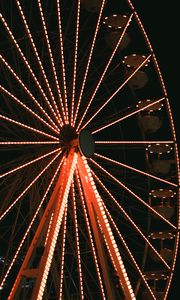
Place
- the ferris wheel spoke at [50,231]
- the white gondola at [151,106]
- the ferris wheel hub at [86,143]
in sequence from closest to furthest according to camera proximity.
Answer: the ferris wheel spoke at [50,231], the ferris wheel hub at [86,143], the white gondola at [151,106]

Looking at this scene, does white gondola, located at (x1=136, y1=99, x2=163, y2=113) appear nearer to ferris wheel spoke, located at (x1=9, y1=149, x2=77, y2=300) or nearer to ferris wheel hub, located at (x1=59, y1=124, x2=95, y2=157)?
ferris wheel hub, located at (x1=59, y1=124, x2=95, y2=157)

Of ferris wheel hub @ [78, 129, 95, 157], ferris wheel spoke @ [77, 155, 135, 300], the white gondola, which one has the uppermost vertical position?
the white gondola

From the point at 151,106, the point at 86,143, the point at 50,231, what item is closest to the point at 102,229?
the point at 50,231

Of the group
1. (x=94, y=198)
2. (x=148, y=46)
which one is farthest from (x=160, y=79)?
(x=94, y=198)

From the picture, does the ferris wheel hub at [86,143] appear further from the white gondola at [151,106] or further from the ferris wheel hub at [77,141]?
the white gondola at [151,106]

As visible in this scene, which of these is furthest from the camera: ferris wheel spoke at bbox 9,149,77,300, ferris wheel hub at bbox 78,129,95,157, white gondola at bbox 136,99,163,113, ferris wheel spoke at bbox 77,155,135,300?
white gondola at bbox 136,99,163,113

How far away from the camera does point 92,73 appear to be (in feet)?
42.4

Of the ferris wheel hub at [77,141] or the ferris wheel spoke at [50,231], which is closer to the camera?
the ferris wheel spoke at [50,231]

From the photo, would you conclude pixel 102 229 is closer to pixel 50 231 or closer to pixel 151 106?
pixel 50 231

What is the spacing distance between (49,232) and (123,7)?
5.28 meters

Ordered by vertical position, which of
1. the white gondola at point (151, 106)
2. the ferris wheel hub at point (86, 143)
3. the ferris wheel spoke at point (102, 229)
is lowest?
the ferris wheel spoke at point (102, 229)

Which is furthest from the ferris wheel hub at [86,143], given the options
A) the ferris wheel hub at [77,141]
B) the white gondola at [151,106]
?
the white gondola at [151,106]

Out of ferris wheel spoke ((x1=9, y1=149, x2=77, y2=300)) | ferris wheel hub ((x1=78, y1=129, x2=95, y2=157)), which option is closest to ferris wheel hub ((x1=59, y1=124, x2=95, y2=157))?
ferris wheel hub ((x1=78, y1=129, x2=95, y2=157))

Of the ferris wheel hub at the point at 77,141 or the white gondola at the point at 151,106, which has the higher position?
the white gondola at the point at 151,106
